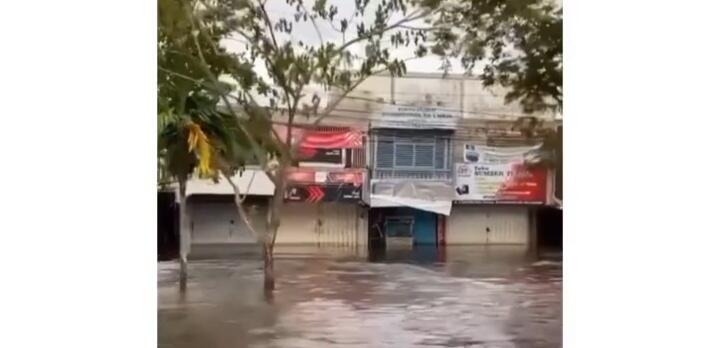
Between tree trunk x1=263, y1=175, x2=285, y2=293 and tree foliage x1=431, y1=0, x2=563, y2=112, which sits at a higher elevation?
tree foliage x1=431, y1=0, x2=563, y2=112

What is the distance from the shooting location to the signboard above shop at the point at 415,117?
45.0 inches

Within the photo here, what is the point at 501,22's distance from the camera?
3.82 ft

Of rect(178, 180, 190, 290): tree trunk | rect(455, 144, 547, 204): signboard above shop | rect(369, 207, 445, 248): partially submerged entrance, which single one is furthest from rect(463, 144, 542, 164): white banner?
rect(178, 180, 190, 290): tree trunk

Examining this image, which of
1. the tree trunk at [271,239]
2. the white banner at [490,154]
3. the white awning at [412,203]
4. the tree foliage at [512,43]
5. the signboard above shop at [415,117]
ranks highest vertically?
the tree foliage at [512,43]

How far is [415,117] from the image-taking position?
114cm

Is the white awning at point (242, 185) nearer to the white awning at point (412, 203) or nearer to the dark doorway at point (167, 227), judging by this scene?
the dark doorway at point (167, 227)

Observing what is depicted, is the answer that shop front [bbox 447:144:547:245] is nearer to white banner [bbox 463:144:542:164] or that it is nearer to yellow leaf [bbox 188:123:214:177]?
white banner [bbox 463:144:542:164]

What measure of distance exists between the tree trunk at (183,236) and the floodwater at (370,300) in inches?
0.4

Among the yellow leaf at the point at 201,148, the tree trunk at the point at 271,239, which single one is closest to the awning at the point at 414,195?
the tree trunk at the point at 271,239

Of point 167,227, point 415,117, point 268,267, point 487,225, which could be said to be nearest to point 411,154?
point 415,117

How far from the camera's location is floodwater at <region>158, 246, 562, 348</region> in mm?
1103

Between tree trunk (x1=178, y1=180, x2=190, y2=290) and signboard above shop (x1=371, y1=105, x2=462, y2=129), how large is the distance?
11.6 inches
